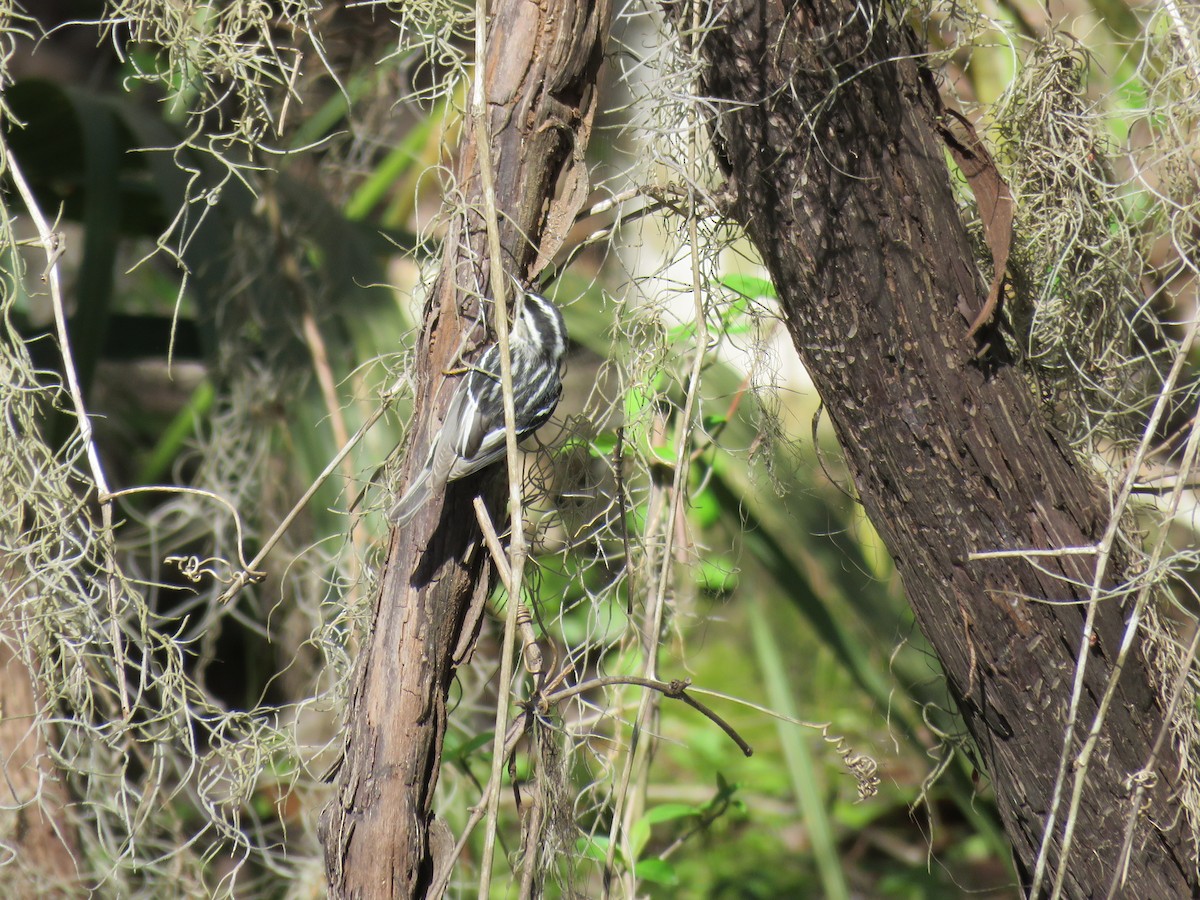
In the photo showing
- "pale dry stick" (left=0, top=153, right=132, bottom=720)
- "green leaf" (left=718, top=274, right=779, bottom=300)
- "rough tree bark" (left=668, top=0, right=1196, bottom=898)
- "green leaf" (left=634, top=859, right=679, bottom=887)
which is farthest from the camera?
"green leaf" (left=634, top=859, right=679, bottom=887)

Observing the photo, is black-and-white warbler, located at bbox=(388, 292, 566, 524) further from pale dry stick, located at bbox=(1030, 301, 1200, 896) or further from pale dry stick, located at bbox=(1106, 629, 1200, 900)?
pale dry stick, located at bbox=(1106, 629, 1200, 900)

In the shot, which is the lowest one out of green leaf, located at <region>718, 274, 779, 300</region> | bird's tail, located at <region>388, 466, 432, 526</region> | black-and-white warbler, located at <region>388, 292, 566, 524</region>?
bird's tail, located at <region>388, 466, 432, 526</region>

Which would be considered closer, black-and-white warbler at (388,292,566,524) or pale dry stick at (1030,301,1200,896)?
pale dry stick at (1030,301,1200,896)

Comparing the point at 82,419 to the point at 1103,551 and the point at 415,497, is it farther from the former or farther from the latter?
the point at 1103,551

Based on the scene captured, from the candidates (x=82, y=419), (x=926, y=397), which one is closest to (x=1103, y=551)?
(x=926, y=397)

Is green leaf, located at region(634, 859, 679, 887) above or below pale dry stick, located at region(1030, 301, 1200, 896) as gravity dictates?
below

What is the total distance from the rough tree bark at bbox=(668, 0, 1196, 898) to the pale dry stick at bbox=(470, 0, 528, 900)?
23 centimetres

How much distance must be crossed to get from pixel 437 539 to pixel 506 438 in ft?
0.64

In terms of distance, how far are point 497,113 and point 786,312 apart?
0.38m

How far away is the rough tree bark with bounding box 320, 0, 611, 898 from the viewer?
1052 mm

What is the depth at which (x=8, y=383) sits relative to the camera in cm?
118

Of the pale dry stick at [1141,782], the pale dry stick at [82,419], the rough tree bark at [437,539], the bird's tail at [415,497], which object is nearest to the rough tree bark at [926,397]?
the pale dry stick at [1141,782]

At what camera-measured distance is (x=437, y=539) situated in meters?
1.08

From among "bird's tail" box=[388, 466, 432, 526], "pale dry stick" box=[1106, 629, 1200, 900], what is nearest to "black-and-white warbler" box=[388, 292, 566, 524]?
"bird's tail" box=[388, 466, 432, 526]
